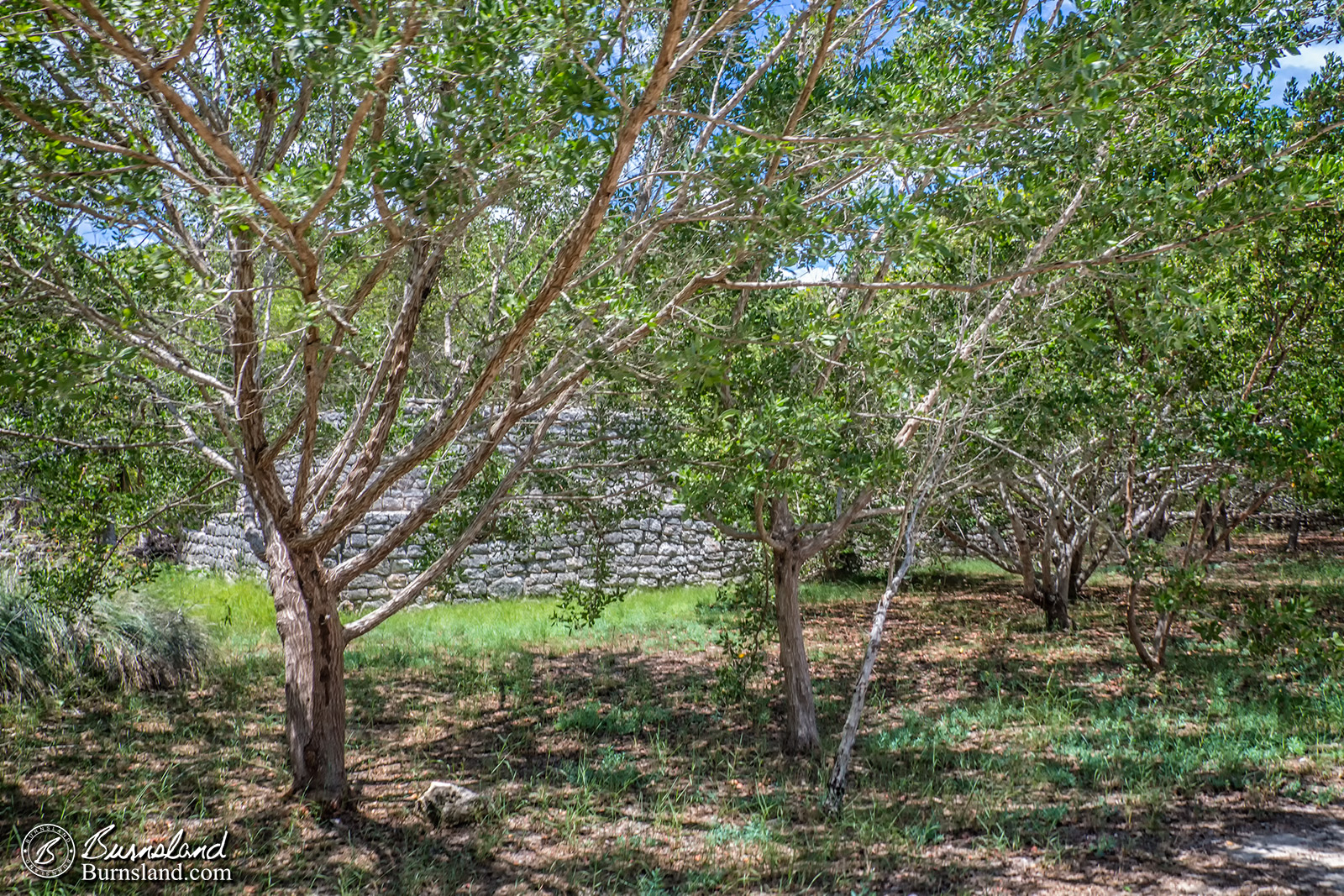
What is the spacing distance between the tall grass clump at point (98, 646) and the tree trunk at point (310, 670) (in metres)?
2.04

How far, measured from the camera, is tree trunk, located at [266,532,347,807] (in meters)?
5.09

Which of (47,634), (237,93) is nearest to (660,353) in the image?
(237,93)

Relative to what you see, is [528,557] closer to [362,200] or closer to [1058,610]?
[1058,610]

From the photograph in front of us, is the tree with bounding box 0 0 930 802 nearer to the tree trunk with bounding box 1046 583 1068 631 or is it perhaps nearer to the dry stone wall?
the dry stone wall

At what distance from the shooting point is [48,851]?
14.7 ft

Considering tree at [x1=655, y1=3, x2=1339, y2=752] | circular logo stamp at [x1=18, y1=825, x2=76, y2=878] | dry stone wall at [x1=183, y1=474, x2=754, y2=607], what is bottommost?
circular logo stamp at [x1=18, y1=825, x2=76, y2=878]

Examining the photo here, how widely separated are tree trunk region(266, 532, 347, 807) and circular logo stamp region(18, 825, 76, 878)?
1093 mm

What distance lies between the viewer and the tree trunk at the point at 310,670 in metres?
5.09

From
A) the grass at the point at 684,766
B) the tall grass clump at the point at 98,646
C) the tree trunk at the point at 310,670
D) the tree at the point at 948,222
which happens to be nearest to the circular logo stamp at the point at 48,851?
the grass at the point at 684,766

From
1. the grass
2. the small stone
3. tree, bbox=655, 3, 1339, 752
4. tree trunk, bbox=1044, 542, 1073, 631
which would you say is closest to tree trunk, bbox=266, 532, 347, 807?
the grass

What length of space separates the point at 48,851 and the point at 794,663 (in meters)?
4.29

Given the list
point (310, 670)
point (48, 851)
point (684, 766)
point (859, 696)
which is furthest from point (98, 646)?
point (859, 696)

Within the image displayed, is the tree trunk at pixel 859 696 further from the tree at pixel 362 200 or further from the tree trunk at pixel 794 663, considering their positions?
the tree at pixel 362 200

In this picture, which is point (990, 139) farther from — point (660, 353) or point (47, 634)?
point (47, 634)
